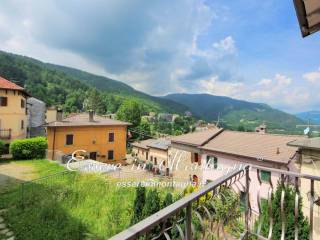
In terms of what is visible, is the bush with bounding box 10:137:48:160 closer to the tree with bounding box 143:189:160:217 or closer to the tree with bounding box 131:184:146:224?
the tree with bounding box 131:184:146:224

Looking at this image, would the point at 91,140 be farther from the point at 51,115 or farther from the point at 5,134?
the point at 51,115

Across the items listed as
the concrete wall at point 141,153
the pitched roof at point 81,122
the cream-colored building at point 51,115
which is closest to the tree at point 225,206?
the pitched roof at point 81,122

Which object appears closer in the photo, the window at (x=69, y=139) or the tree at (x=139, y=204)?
the tree at (x=139, y=204)

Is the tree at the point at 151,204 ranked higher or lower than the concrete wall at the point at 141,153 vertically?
higher

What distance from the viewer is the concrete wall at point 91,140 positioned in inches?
977

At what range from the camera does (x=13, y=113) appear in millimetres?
24297

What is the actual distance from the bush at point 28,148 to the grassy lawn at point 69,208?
8.74 meters

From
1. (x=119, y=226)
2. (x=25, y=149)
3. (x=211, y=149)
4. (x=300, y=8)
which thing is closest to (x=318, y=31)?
(x=300, y=8)

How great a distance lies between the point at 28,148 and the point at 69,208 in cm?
1277

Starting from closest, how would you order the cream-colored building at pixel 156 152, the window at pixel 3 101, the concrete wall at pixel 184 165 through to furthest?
the concrete wall at pixel 184 165
the window at pixel 3 101
the cream-colored building at pixel 156 152

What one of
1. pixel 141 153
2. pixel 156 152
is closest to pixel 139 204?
pixel 156 152

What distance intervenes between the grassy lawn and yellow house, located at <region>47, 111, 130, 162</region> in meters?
12.9

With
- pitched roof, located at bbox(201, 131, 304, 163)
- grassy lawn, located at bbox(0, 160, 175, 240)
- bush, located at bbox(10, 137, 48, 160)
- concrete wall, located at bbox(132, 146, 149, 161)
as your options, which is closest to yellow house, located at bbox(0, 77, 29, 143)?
bush, located at bbox(10, 137, 48, 160)

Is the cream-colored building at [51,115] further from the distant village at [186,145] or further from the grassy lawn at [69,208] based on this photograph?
the grassy lawn at [69,208]
